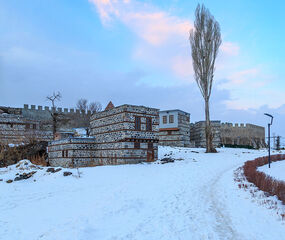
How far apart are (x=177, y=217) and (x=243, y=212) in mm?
2369

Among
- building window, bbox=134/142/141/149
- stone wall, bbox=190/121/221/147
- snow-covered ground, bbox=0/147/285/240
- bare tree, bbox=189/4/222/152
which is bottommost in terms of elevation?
snow-covered ground, bbox=0/147/285/240

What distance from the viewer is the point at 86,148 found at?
82.9 feet

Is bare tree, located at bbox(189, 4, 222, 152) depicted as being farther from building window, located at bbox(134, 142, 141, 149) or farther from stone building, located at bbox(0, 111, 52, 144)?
stone building, located at bbox(0, 111, 52, 144)

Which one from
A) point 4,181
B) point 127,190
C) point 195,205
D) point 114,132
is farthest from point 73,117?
point 195,205

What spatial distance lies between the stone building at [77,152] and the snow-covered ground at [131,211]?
10.7 meters

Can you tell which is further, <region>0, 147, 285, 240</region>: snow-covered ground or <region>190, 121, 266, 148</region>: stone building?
<region>190, 121, 266, 148</region>: stone building

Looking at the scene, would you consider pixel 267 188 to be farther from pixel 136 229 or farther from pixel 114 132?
pixel 114 132

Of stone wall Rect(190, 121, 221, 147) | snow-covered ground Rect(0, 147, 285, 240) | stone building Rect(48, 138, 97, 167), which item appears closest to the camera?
snow-covered ground Rect(0, 147, 285, 240)

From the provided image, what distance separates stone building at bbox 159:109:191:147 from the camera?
127 feet

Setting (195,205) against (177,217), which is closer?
(177,217)

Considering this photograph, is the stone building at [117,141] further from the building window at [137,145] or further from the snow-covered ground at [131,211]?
the snow-covered ground at [131,211]

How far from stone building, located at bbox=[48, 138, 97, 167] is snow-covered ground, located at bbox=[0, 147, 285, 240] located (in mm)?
10733

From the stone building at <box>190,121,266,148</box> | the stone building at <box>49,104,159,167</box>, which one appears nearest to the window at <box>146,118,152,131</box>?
the stone building at <box>49,104,159,167</box>

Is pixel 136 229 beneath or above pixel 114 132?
beneath
